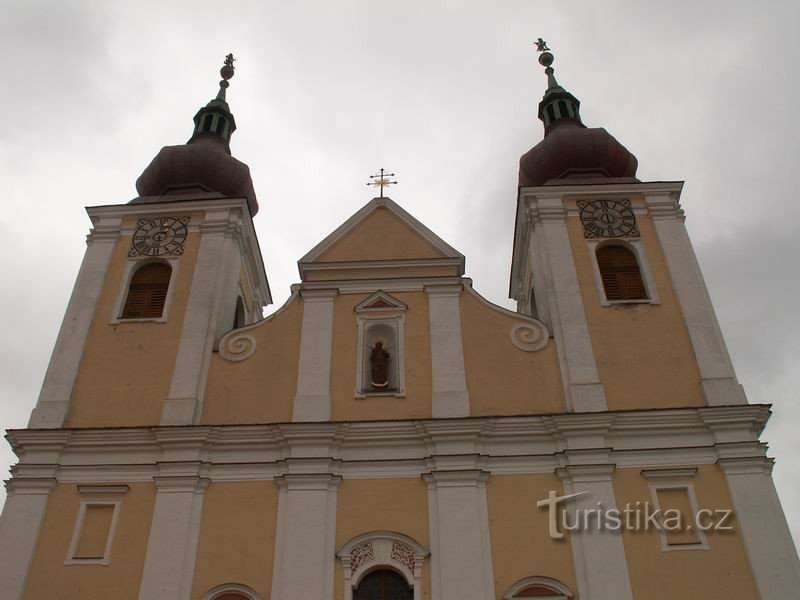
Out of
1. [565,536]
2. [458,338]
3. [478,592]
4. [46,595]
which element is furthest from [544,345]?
[46,595]

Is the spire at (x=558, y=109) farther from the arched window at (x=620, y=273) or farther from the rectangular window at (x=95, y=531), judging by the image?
the rectangular window at (x=95, y=531)

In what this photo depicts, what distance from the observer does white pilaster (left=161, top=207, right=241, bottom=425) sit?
1458 cm

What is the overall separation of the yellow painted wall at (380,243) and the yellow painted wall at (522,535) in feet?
16.4

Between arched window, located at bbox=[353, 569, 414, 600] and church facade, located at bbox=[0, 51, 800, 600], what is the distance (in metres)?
0.03

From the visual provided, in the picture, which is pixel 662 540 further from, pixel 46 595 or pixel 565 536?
pixel 46 595

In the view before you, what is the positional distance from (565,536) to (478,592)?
5.08 feet

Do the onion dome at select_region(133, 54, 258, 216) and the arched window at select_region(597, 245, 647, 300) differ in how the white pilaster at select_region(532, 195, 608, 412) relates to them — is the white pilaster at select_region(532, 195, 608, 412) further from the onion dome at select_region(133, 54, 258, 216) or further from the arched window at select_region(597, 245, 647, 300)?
the onion dome at select_region(133, 54, 258, 216)

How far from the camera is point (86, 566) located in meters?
12.9

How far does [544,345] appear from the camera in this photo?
49.9 ft

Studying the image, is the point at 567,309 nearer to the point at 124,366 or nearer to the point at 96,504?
the point at 124,366

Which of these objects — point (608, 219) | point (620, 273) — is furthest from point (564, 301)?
point (608, 219)

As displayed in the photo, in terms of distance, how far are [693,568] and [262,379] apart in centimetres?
737

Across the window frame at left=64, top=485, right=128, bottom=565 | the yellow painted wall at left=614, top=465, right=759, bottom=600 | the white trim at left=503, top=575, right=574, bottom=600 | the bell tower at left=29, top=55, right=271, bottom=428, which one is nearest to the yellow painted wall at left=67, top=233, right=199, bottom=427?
the bell tower at left=29, top=55, right=271, bottom=428

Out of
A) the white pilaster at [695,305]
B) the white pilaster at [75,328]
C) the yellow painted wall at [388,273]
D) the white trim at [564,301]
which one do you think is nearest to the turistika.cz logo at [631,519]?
the white trim at [564,301]
